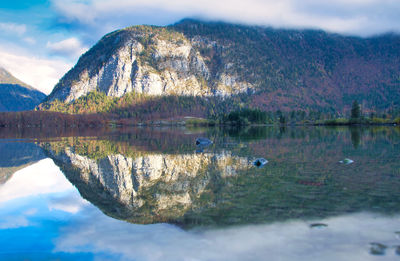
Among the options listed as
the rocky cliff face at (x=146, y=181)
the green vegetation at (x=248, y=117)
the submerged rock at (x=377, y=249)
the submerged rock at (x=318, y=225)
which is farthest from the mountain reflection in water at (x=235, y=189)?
the green vegetation at (x=248, y=117)

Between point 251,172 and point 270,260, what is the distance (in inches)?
497

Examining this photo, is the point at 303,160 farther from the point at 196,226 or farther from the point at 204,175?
Answer: the point at 196,226

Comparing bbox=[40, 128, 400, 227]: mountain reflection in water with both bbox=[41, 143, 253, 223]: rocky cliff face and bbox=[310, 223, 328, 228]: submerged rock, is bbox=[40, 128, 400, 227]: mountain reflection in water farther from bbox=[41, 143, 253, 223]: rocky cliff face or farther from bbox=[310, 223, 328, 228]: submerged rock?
bbox=[310, 223, 328, 228]: submerged rock

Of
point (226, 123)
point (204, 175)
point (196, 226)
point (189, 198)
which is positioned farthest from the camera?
point (226, 123)

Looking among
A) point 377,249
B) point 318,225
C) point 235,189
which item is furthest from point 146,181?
point 377,249

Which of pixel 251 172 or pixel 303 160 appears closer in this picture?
pixel 251 172

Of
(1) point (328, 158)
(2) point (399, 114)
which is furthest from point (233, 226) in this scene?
(2) point (399, 114)

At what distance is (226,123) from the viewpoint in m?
199

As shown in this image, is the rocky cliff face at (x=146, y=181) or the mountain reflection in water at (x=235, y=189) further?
the rocky cliff face at (x=146, y=181)

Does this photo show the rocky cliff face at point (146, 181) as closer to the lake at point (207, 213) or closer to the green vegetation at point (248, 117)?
the lake at point (207, 213)

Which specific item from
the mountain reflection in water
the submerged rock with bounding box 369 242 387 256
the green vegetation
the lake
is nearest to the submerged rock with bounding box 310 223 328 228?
the lake

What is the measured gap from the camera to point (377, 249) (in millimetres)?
8273

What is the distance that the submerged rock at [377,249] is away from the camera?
26.4 feet

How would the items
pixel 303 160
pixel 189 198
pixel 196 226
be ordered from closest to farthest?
pixel 196 226 < pixel 189 198 < pixel 303 160
